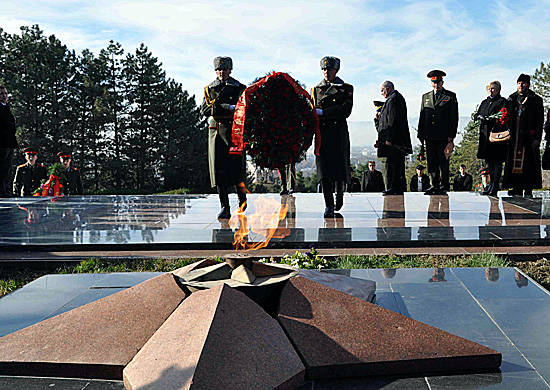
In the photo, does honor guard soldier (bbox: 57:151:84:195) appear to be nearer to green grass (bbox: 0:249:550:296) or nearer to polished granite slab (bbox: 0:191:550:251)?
polished granite slab (bbox: 0:191:550:251)

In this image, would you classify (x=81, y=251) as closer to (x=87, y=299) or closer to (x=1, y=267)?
(x=1, y=267)

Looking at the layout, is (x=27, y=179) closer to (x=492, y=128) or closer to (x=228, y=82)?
(x=228, y=82)

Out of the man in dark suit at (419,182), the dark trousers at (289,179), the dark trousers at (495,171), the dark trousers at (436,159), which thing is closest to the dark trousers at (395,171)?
the dark trousers at (436,159)

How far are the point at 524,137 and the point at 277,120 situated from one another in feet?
23.8

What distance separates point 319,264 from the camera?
17.0 feet

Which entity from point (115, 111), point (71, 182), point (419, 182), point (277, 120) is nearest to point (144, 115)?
point (115, 111)

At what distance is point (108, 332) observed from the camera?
314cm

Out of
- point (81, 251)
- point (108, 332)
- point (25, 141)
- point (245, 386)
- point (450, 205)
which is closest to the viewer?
point (245, 386)

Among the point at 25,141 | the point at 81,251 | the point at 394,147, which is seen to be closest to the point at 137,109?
the point at 25,141

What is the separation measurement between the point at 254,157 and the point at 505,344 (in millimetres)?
3012

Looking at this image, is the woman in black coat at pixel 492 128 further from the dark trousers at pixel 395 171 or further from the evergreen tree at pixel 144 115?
the evergreen tree at pixel 144 115

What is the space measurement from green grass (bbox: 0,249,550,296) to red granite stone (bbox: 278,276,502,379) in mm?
1855

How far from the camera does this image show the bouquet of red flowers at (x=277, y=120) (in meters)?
4.98

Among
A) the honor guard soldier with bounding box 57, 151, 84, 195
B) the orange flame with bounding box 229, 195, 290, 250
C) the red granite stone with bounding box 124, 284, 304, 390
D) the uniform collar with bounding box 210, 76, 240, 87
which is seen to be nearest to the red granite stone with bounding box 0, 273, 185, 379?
the red granite stone with bounding box 124, 284, 304, 390
